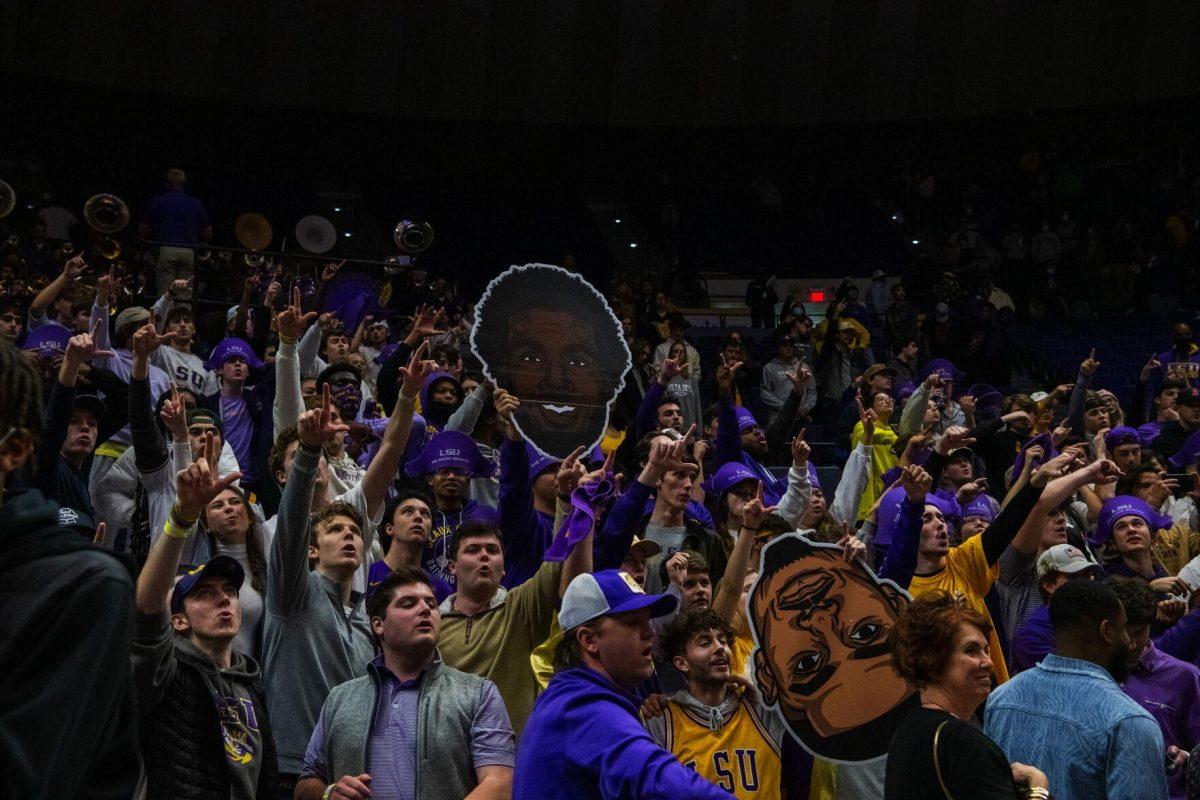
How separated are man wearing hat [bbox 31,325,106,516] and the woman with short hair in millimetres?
2964

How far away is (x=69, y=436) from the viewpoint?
6.17 metres

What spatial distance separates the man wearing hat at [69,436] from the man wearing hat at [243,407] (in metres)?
1.28

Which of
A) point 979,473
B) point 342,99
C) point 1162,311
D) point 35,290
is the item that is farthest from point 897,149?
point 35,290

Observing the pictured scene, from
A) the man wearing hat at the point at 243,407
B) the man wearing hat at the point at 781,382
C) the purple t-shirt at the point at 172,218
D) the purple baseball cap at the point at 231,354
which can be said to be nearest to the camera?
the man wearing hat at the point at 243,407

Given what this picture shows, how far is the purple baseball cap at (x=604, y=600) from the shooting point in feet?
9.81

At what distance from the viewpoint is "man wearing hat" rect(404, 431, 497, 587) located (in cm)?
564

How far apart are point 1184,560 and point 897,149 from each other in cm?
1403

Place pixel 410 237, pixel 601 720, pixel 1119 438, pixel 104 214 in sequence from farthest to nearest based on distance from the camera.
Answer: pixel 410 237
pixel 104 214
pixel 1119 438
pixel 601 720

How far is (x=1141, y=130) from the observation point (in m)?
19.4

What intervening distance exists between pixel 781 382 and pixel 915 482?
7.15 metres

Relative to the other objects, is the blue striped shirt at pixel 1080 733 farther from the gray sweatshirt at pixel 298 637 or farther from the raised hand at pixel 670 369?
the raised hand at pixel 670 369

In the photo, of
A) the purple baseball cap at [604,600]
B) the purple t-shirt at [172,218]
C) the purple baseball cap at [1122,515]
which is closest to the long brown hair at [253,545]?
the purple baseball cap at [604,600]

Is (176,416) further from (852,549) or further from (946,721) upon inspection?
(946,721)

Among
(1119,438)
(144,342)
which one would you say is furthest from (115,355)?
(1119,438)
